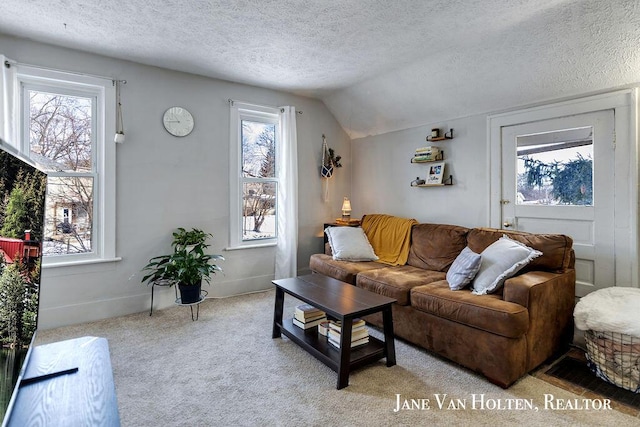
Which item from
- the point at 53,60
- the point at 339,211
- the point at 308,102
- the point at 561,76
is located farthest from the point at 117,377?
the point at 561,76

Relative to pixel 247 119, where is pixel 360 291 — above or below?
below

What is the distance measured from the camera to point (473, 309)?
2.16 m

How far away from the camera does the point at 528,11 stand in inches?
90.8

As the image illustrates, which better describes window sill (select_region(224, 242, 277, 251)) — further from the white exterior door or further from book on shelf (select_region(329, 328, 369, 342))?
the white exterior door

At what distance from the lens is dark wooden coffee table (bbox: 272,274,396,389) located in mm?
2039

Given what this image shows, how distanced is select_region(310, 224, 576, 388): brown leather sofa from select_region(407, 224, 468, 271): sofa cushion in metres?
0.12

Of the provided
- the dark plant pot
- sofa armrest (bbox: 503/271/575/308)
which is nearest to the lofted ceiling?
sofa armrest (bbox: 503/271/575/308)

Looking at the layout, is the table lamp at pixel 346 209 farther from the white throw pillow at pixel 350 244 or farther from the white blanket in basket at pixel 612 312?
the white blanket in basket at pixel 612 312

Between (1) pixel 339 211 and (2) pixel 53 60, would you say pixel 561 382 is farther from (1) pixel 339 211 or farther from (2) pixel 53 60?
(2) pixel 53 60

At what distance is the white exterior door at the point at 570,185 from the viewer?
8.66 feet

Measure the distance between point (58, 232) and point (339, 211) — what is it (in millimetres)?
3177

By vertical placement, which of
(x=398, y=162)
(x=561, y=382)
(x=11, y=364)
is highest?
(x=398, y=162)

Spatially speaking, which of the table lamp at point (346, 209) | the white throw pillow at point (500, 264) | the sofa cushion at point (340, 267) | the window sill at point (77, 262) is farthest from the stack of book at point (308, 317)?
the table lamp at point (346, 209)

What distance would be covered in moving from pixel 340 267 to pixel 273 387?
1.48m
